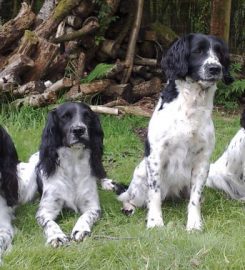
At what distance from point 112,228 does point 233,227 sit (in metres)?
0.93

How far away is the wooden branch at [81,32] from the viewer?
323 inches

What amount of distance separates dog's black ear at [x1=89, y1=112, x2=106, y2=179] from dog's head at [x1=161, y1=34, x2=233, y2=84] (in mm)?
756

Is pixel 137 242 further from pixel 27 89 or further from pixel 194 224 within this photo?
pixel 27 89

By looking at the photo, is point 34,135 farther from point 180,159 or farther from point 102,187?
point 180,159

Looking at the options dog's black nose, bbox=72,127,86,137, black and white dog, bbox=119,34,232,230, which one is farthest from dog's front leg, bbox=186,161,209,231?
dog's black nose, bbox=72,127,86,137

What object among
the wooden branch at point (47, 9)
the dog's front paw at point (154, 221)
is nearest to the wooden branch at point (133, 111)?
the wooden branch at point (47, 9)

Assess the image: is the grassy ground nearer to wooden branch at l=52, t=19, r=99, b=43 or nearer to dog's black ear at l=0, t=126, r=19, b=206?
dog's black ear at l=0, t=126, r=19, b=206

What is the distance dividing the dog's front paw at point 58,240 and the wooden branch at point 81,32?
450 centimetres

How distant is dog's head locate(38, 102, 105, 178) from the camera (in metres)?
4.59

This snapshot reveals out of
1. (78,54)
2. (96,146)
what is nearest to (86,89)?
(78,54)

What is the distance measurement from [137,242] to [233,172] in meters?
1.87

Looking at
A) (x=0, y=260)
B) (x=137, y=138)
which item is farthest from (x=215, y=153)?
(x=0, y=260)

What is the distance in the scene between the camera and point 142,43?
963 cm

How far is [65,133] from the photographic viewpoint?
183 inches
